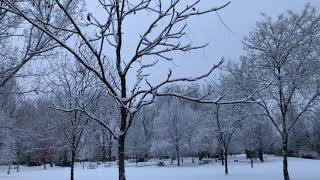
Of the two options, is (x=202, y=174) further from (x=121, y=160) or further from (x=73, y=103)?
(x=121, y=160)

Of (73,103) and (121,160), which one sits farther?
(73,103)

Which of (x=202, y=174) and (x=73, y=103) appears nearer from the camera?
(x=73, y=103)

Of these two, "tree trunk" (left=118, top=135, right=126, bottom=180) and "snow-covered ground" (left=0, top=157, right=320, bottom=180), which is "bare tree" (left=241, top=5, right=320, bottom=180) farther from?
"tree trunk" (left=118, top=135, right=126, bottom=180)

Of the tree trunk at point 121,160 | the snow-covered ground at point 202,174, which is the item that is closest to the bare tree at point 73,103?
the snow-covered ground at point 202,174

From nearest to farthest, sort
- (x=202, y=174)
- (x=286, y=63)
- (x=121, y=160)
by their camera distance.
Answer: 1. (x=121, y=160)
2. (x=286, y=63)
3. (x=202, y=174)

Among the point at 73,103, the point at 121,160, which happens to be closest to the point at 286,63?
the point at 73,103

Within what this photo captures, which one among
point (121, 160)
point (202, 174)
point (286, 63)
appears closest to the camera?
→ point (121, 160)

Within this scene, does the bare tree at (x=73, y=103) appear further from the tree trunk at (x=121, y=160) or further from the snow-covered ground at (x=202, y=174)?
the tree trunk at (x=121, y=160)

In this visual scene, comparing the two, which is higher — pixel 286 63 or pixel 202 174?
pixel 286 63

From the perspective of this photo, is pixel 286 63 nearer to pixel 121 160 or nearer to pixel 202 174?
pixel 202 174

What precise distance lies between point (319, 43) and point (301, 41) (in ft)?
3.16

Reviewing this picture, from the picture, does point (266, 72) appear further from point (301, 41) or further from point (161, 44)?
point (161, 44)

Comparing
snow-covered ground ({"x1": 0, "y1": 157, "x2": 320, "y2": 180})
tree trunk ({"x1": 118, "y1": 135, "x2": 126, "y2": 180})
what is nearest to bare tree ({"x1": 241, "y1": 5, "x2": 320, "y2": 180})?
snow-covered ground ({"x1": 0, "y1": 157, "x2": 320, "y2": 180})

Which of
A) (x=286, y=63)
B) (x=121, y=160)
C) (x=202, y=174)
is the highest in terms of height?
(x=286, y=63)
